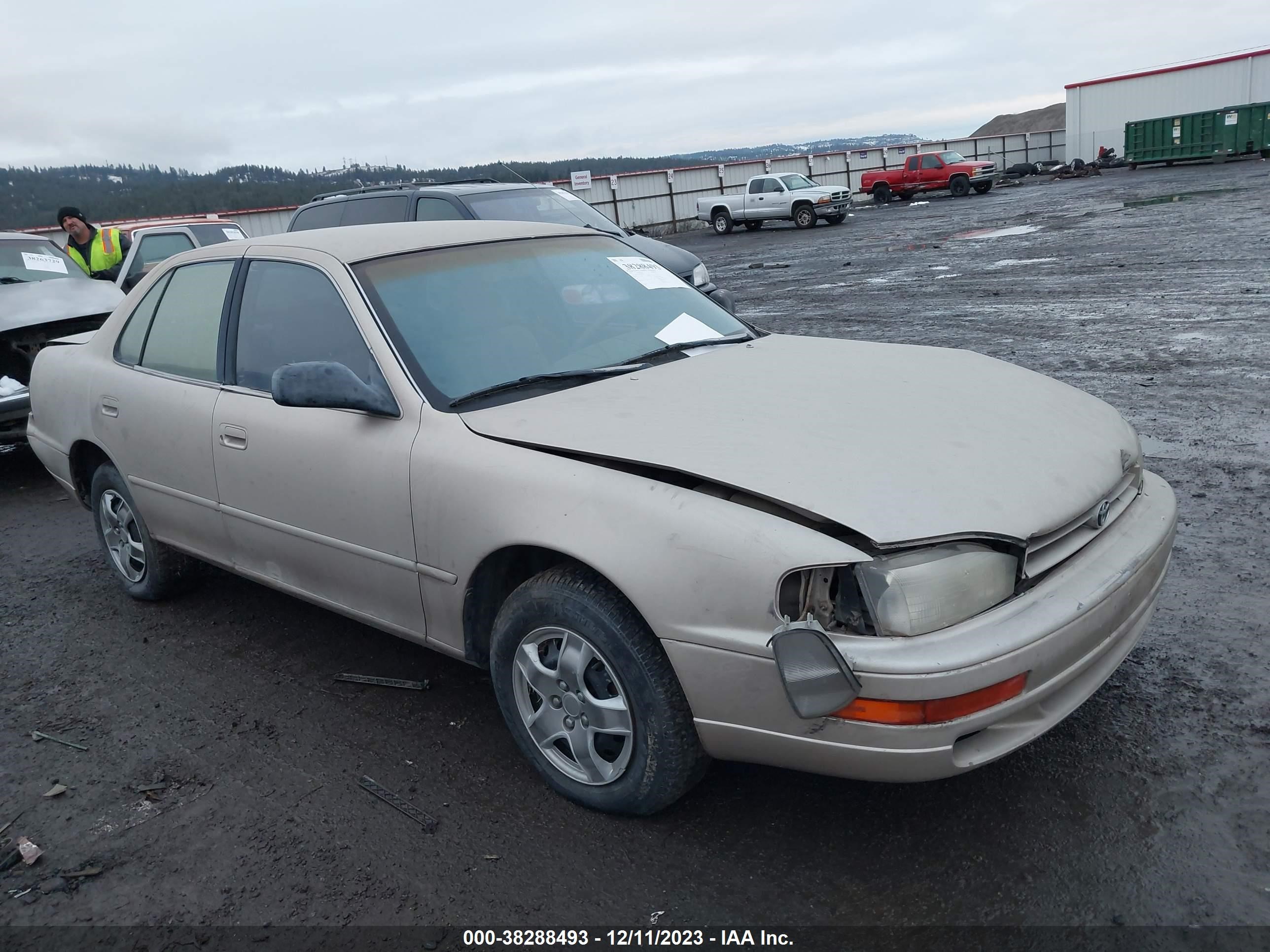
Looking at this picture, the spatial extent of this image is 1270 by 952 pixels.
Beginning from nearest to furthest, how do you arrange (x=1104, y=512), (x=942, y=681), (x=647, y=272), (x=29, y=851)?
1. (x=942, y=681)
2. (x=1104, y=512)
3. (x=29, y=851)
4. (x=647, y=272)

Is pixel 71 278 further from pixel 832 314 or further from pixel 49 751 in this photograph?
pixel 832 314

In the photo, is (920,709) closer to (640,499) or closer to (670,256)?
(640,499)

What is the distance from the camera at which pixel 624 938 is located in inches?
94.9

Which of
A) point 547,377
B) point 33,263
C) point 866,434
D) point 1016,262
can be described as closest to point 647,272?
point 547,377

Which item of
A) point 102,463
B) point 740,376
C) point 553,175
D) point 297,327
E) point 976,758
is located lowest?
point 976,758

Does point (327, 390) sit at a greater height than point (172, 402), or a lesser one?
greater

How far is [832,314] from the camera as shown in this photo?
11.5 m

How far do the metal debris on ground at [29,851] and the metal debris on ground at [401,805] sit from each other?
0.91m

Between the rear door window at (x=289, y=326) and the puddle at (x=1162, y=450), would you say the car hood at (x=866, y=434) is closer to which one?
the rear door window at (x=289, y=326)

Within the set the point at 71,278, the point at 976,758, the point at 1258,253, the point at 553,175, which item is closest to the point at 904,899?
the point at 976,758

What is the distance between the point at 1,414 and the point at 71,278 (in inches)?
70.7

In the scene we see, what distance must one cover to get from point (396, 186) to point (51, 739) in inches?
321

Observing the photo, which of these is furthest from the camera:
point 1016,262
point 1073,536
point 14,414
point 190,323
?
point 1016,262

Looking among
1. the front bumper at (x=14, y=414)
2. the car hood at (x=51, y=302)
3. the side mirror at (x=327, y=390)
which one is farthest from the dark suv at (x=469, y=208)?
the side mirror at (x=327, y=390)
